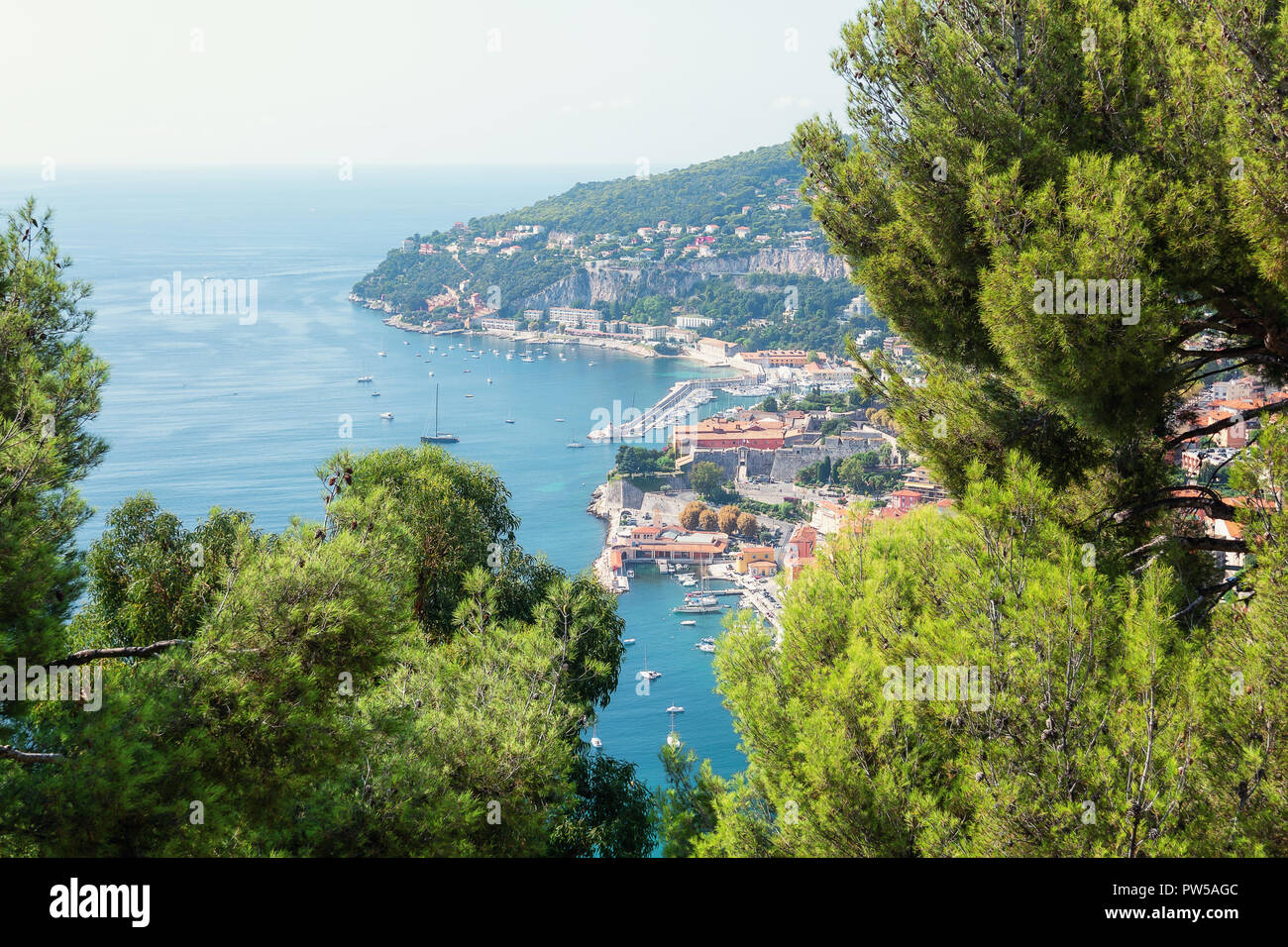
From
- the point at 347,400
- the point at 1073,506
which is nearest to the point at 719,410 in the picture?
the point at 347,400

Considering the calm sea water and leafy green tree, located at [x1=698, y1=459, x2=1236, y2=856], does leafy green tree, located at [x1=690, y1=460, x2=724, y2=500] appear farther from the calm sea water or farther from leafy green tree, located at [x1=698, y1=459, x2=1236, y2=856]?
leafy green tree, located at [x1=698, y1=459, x2=1236, y2=856]

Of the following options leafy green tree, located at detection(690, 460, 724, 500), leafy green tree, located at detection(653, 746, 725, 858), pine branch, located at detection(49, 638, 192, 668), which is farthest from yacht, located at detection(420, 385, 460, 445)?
pine branch, located at detection(49, 638, 192, 668)

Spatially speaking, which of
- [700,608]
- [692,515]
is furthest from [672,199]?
[700,608]

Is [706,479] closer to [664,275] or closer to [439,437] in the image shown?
[439,437]

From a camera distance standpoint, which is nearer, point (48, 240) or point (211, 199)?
point (48, 240)

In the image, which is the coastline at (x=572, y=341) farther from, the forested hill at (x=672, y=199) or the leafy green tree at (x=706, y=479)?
the leafy green tree at (x=706, y=479)

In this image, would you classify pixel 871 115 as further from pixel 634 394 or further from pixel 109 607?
pixel 634 394

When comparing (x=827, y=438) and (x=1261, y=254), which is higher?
A: (x=1261, y=254)
